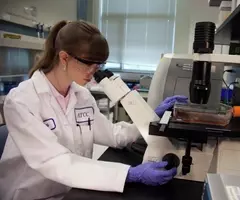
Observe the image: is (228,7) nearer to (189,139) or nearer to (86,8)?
(189,139)

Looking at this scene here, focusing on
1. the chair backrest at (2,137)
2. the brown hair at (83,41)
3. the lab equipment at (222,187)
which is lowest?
the chair backrest at (2,137)

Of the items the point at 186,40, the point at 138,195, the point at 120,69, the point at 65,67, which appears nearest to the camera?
the point at 138,195

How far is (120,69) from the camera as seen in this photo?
4.12 meters

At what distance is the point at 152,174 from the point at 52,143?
1.11 feet

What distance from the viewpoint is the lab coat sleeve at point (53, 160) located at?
80 centimetres

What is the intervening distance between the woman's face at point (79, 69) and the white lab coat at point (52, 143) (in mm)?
105

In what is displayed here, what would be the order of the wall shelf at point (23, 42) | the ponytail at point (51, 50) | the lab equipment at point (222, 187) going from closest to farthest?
the lab equipment at point (222, 187) → the ponytail at point (51, 50) → the wall shelf at point (23, 42)

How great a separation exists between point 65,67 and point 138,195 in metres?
0.57

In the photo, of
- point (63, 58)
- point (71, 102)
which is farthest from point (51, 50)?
point (71, 102)

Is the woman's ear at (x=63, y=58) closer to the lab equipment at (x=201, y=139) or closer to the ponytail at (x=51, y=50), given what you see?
the ponytail at (x=51, y=50)

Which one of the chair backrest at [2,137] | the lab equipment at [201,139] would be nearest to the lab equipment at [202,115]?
the lab equipment at [201,139]

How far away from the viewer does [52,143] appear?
0.89 metres

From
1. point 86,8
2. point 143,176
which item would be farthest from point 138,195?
point 86,8

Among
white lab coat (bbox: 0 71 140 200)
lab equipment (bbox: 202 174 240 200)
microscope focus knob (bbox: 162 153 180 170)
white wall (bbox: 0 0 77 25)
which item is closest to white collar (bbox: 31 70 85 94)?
white lab coat (bbox: 0 71 140 200)
